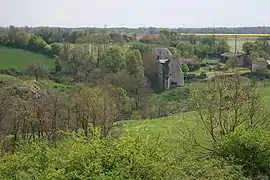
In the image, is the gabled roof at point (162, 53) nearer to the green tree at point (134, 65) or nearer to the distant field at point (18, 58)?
the green tree at point (134, 65)

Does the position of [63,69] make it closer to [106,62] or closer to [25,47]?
[106,62]

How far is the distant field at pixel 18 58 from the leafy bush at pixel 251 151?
55.3 m

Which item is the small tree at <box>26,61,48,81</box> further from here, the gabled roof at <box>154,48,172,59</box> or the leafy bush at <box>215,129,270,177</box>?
the leafy bush at <box>215,129,270,177</box>

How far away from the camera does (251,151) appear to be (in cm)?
1925

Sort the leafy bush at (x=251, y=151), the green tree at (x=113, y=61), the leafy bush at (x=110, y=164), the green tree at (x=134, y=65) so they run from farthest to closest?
the green tree at (x=113, y=61) < the green tree at (x=134, y=65) < the leafy bush at (x=251, y=151) < the leafy bush at (x=110, y=164)

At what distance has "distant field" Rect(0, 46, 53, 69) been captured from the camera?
72.4 metres

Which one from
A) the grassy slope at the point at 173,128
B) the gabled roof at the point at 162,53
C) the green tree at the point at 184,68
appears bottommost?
the grassy slope at the point at 173,128

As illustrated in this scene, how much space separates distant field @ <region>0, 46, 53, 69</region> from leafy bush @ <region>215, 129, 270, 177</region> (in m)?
55.3

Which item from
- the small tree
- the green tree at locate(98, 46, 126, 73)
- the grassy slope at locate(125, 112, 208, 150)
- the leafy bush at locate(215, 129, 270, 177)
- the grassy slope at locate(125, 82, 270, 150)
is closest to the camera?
the leafy bush at locate(215, 129, 270, 177)

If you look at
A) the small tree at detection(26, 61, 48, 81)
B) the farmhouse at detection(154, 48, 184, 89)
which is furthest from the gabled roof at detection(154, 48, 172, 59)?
the small tree at detection(26, 61, 48, 81)

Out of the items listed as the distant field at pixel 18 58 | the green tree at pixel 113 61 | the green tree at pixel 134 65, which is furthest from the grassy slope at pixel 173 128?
the distant field at pixel 18 58

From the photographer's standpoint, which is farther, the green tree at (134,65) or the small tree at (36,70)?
the small tree at (36,70)

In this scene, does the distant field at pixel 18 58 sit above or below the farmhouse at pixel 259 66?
above

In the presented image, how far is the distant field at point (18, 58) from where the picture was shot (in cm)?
7244
